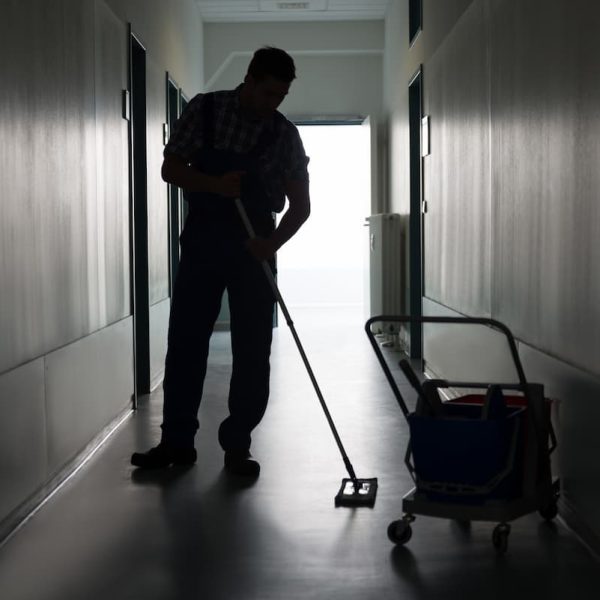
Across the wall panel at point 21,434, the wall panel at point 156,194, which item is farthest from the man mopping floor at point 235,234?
the wall panel at point 156,194

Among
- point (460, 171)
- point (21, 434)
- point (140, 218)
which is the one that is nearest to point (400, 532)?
point (21, 434)

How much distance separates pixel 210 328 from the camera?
11.8 feet

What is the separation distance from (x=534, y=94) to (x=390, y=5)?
588cm

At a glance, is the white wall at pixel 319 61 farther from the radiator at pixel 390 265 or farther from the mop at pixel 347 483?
the mop at pixel 347 483

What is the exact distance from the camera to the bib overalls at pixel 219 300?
3461mm

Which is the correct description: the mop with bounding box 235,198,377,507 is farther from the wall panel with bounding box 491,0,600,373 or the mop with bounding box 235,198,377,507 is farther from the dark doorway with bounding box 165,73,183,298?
the dark doorway with bounding box 165,73,183,298

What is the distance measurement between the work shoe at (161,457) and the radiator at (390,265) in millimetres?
4417

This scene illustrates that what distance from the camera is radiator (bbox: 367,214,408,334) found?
8.02 meters

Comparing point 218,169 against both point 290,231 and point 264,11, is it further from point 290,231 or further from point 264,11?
point 264,11

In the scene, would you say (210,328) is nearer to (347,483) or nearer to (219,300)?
(219,300)

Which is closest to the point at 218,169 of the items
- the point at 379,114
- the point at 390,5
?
the point at 390,5

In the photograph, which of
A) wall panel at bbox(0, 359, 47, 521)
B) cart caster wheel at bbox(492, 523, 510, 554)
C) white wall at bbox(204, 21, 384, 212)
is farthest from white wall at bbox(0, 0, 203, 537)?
white wall at bbox(204, 21, 384, 212)

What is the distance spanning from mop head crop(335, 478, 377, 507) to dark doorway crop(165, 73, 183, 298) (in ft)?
12.0

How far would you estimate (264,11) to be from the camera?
9094mm
